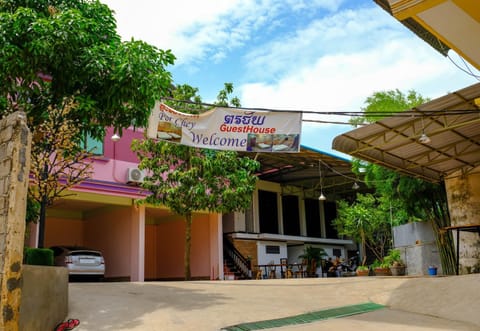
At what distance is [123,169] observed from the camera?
1555cm

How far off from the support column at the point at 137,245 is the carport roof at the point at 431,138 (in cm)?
753

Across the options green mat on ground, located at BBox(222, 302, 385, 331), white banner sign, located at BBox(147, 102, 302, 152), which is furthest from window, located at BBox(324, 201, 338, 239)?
green mat on ground, located at BBox(222, 302, 385, 331)

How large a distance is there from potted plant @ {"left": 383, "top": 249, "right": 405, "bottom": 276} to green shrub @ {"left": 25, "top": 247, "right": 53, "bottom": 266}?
433 inches

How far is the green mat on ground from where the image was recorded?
6.05m

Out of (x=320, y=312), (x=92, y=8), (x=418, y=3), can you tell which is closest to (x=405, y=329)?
(x=320, y=312)

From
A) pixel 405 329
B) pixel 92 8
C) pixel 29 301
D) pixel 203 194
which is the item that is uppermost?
pixel 92 8

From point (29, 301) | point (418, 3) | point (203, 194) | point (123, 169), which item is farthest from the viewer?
point (123, 169)

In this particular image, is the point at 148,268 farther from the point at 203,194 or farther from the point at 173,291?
the point at 173,291

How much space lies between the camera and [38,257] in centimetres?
705

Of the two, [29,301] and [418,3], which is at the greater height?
[418,3]

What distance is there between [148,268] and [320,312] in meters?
14.6

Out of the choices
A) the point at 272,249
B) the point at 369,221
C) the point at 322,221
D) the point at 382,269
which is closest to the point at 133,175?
the point at 382,269

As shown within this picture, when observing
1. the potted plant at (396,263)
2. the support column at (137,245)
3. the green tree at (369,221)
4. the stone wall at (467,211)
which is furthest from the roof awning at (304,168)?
the stone wall at (467,211)

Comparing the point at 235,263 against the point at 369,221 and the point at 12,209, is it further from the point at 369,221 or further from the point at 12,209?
the point at 12,209
